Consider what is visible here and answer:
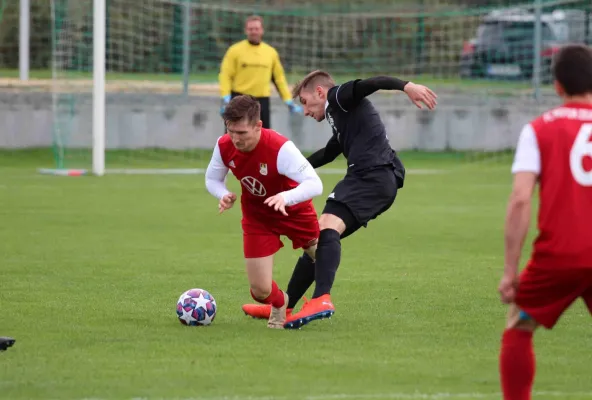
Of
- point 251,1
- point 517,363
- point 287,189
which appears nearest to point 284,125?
point 251,1

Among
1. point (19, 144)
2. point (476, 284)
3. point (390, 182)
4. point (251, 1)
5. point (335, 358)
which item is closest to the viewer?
point (335, 358)

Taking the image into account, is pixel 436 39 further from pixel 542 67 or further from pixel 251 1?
pixel 251 1

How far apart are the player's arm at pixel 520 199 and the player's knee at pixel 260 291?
2.80m

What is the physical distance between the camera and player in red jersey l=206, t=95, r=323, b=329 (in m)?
7.32

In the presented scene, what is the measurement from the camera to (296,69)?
26.1 m

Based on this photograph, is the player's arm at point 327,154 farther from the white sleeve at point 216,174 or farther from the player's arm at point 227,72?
the player's arm at point 227,72

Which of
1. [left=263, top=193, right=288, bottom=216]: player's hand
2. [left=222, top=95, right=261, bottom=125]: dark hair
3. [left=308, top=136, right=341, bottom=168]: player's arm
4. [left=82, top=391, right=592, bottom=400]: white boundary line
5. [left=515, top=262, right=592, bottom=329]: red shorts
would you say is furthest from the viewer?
[left=308, top=136, right=341, bottom=168]: player's arm

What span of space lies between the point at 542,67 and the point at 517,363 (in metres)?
20.3

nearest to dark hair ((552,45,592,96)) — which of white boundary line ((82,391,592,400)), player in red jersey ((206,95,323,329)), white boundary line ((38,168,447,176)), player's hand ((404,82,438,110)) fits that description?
white boundary line ((82,391,592,400))

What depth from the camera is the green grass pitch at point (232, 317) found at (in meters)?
6.03

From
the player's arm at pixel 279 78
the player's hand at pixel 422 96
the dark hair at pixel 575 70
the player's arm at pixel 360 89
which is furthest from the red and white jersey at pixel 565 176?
the player's arm at pixel 279 78

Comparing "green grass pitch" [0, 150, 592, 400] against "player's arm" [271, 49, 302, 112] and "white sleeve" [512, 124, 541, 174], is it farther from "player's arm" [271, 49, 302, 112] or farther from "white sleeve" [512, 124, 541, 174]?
"player's arm" [271, 49, 302, 112]

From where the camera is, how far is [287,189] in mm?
7641

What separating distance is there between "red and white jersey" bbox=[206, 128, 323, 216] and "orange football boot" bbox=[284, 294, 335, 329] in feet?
1.93
